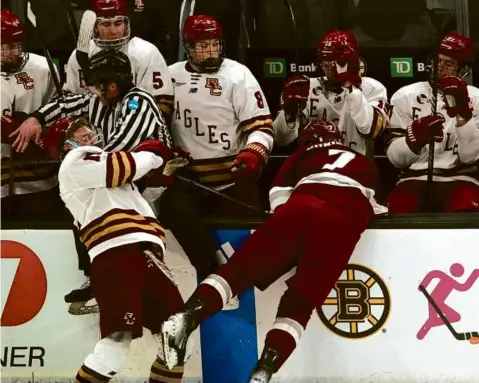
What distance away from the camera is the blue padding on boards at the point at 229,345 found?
261cm

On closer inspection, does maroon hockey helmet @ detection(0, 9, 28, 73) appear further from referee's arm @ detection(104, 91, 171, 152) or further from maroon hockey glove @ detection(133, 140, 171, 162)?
maroon hockey glove @ detection(133, 140, 171, 162)

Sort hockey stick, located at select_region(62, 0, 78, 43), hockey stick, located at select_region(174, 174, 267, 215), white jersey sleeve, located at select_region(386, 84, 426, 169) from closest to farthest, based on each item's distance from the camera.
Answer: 1. hockey stick, located at select_region(174, 174, 267, 215)
2. white jersey sleeve, located at select_region(386, 84, 426, 169)
3. hockey stick, located at select_region(62, 0, 78, 43)

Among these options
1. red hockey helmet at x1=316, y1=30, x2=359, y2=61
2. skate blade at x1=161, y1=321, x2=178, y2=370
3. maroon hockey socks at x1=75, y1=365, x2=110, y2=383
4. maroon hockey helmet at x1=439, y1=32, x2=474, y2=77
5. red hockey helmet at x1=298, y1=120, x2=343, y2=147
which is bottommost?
maroon hockey socks at x1=75, y1=365, x2=110, y2=383

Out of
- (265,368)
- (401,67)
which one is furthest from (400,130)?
(265,368)

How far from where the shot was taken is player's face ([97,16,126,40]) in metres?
2.74

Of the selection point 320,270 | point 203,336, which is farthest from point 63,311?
point 320,270

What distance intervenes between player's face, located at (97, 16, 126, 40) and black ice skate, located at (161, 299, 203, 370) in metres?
1.07

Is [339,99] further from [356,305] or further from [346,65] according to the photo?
[356,305]

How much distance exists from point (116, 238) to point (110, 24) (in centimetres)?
88

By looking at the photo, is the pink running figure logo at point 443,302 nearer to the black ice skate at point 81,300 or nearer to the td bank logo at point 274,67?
the black ice skate at point 81,300

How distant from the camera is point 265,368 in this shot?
2299 mm

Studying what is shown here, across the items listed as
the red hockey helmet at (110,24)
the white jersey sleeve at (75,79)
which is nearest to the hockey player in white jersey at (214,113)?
the red hockey helmet at (110,24)

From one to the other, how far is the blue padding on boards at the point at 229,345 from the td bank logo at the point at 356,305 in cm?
26

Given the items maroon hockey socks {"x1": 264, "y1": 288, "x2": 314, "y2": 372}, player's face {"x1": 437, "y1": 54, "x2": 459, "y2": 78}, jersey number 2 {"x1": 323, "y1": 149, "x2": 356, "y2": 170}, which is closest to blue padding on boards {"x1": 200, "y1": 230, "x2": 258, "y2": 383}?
maroon hockey socks {"x1": 264, "y1": 288, "x2": 314, "y2": 372}
